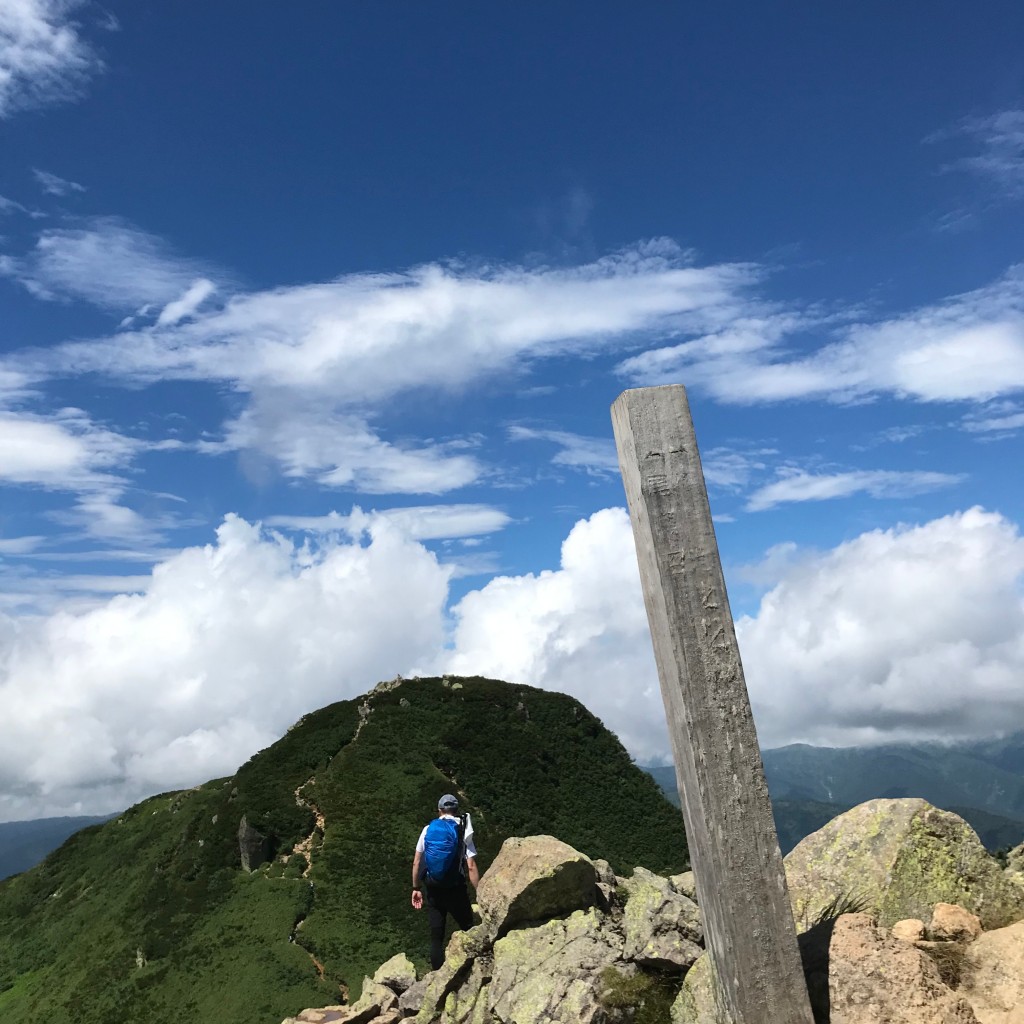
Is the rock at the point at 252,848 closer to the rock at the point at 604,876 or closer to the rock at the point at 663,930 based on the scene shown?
the rock at the point at 604,876

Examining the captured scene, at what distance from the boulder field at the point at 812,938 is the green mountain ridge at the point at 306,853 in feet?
114

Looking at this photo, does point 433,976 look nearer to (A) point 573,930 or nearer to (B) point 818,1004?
(A) point 573,930

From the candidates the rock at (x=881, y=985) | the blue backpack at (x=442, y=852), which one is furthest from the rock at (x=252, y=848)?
the rock at (x=881, y=985)

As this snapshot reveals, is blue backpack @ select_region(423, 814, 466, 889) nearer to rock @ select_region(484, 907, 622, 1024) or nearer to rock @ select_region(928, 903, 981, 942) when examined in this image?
rock @ select_region(484, 907, 622, 1024)

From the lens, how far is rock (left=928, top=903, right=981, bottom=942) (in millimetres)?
7031

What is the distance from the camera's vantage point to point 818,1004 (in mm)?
5445

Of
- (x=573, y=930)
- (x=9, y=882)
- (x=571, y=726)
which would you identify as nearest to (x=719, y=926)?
(x=573, y=930)

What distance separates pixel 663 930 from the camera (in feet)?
33.7

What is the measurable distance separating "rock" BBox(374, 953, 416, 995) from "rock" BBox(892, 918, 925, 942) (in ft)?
50.6

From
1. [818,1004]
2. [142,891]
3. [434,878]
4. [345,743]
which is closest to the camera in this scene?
[818,1004]

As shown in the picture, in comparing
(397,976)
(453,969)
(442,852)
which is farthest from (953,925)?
(397,976)

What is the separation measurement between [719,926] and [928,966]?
198 cm

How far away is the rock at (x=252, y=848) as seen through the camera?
5688 cm

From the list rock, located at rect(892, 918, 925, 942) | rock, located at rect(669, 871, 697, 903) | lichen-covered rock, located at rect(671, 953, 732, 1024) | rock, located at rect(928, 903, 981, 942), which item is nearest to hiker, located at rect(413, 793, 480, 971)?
rock, located at rect(669, 871, 697, 903)
